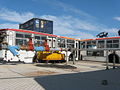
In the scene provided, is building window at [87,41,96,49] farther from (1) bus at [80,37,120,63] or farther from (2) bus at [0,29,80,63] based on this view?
(2) bus at [0,29,80,63]

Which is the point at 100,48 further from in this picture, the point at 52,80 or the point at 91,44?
the point at 52,80

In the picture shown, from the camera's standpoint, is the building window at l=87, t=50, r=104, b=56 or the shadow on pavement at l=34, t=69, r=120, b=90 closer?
the shadow on pavement at l=34, t=69, r=120, b=90

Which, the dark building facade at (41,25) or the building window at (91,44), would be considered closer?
the building window at (91,44)

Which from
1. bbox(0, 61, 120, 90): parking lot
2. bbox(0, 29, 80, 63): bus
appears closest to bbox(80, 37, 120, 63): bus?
bbox(0, 29, 80, 63): bus

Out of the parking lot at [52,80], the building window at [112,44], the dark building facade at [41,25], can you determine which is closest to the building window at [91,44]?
the building window at [112,44]

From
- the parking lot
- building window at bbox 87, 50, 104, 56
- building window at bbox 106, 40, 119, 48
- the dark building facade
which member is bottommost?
the parking lot

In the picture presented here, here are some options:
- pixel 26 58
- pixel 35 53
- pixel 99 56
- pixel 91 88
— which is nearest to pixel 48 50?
pixel 35 53

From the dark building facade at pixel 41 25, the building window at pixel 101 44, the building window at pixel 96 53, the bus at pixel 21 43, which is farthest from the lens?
the dark building facade at pixel 41 25

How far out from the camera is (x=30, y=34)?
2538 cm

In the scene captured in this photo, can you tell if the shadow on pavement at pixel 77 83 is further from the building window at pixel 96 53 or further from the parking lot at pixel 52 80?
the building window at pixel 96 53

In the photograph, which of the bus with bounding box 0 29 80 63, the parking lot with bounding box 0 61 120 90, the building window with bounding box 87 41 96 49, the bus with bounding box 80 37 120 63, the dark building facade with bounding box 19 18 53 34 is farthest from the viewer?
the dark building facade with bounding box 19 18 53 34

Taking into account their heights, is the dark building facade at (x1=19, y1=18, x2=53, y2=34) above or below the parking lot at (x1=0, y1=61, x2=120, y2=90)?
above

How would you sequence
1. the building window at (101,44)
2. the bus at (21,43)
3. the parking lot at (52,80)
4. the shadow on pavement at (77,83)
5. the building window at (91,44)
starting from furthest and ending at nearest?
the building window at (91,44) < the building window at (101,44) < the bus at (21,43) < the parking lot at (52,80) < the shadow on pavement at (77,83)

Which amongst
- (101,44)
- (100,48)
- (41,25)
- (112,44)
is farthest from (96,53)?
(41,25)
